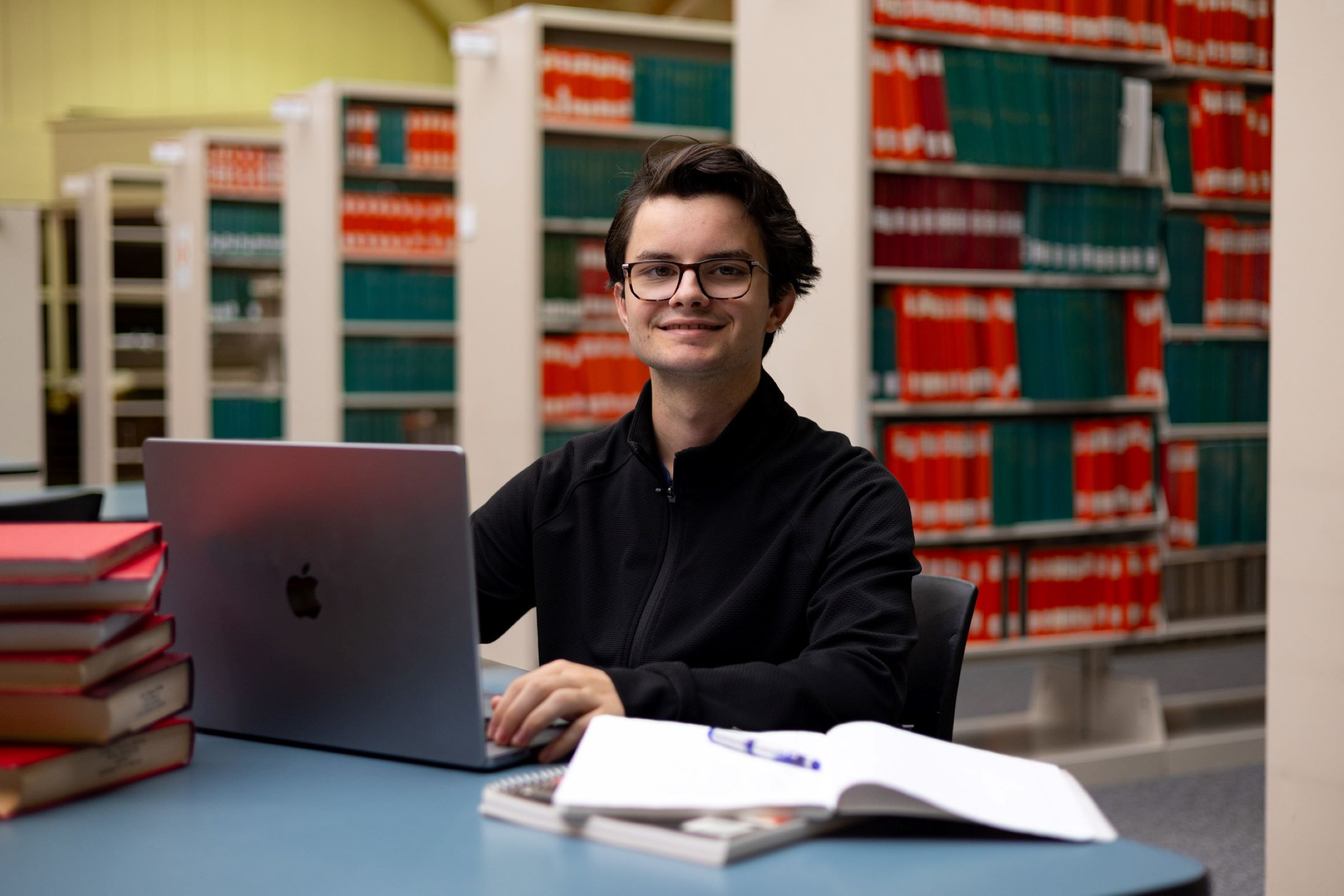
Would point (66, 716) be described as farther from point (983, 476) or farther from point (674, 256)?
point (983, 476)

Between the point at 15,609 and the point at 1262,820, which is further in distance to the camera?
the point at 1262,820

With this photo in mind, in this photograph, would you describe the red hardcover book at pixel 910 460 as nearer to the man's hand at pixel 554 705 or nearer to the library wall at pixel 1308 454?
the library wall at pixel 1308 454

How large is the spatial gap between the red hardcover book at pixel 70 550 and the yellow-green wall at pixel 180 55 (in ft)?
33.5

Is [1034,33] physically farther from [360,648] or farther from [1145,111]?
[360,648]

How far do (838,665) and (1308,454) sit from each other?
52.3 inches

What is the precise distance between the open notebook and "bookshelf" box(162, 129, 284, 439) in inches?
248

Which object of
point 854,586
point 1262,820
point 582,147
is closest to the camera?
point 854,586

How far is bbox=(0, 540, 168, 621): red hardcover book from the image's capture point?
108cm

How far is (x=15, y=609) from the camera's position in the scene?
110cm

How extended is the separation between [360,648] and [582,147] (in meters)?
3.62

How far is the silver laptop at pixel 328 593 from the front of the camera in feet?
3.66

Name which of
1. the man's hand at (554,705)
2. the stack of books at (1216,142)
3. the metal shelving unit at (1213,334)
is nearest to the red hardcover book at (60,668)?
the man's hand at (554,705)

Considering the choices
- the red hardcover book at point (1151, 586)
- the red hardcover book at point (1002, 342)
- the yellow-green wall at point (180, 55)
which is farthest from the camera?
the yellow-green wall at point (180, 55)

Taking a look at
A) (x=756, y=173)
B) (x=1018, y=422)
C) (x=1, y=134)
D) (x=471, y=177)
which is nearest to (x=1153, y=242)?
(x=1018, y=422)
